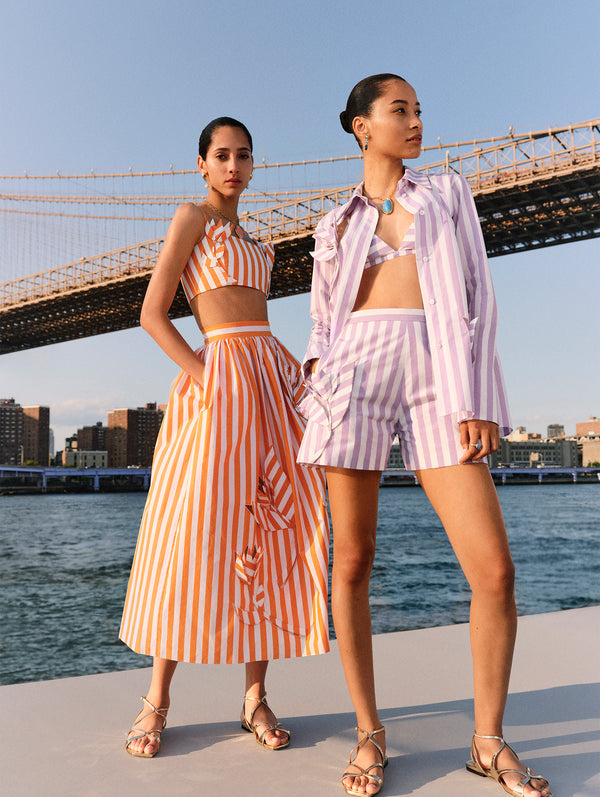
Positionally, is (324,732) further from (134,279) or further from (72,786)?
(134,279)

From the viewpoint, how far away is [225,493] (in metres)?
1.14

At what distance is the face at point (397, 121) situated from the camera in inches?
41.8

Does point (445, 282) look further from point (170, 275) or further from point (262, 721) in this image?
point (262, 721)

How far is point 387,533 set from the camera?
2506 centimetres

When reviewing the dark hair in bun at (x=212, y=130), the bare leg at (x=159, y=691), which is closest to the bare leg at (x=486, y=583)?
the bare leg at (x=159, y=691)

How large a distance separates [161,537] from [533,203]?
13.9 meters

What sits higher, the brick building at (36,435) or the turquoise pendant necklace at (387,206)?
the brick building at (36,435)

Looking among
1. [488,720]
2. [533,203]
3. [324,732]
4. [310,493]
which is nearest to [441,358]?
[310,493]

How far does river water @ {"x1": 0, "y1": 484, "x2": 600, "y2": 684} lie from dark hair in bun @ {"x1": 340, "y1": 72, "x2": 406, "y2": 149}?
6.68m

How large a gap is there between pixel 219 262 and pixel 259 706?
0.75 meters

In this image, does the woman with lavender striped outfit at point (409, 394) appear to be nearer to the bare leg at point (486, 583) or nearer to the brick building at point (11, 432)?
the bare leg at point (486, 583)

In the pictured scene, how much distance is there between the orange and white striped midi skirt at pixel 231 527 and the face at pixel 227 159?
261mm

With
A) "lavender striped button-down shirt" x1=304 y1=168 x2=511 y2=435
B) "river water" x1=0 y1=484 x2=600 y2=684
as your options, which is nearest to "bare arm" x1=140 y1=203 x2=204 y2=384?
"lavender striped button-down shirt" x1=304 y1=168 x2=511 y2=435

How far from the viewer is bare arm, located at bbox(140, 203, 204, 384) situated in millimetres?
1206
